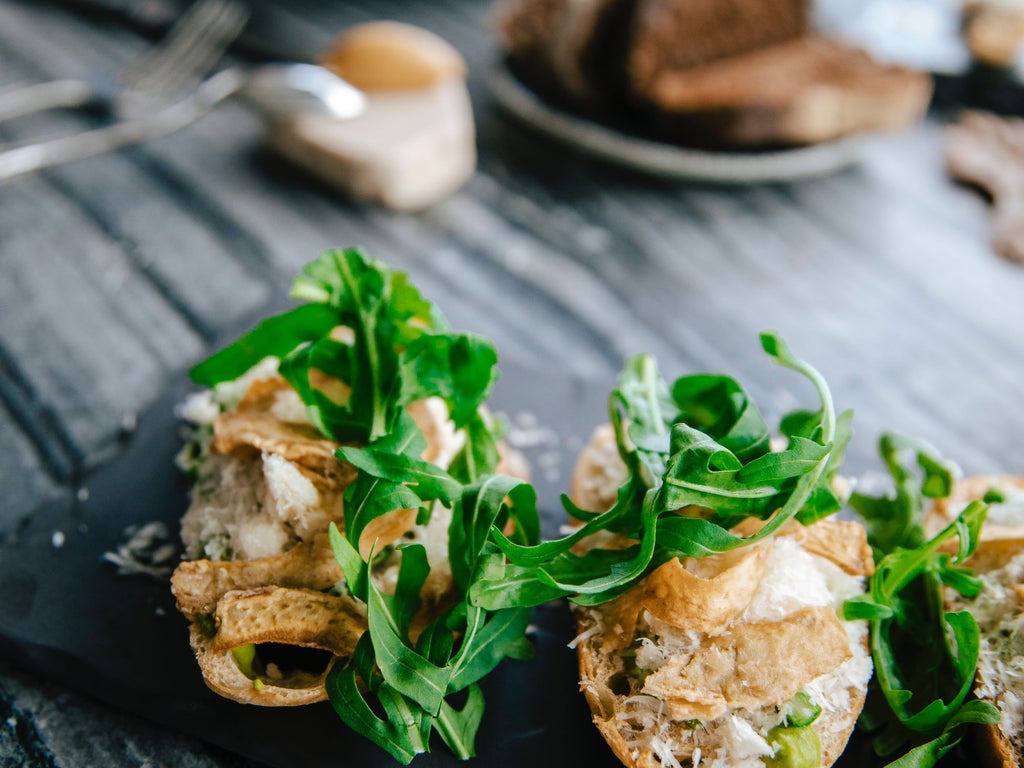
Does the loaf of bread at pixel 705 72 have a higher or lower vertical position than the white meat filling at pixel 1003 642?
higher

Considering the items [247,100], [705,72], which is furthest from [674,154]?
[247,100]

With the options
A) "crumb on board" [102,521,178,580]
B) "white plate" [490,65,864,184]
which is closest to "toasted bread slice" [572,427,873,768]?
"crumb on board" [102,521,178,580]

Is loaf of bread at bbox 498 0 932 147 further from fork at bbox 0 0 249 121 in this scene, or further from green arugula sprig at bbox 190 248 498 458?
green arugula sprig at bbox 190 248 498 458

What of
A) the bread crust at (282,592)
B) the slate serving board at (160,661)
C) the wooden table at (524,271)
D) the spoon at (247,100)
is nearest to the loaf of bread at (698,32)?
the wooden table at (524,271)

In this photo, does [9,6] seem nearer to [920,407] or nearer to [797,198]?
[797,198]

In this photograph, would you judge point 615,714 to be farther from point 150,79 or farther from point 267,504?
point 150,79

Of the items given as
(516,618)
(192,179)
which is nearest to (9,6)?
(192,179)

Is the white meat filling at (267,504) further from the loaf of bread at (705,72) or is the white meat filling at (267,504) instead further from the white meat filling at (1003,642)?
the loaf of bread at (705,72)
